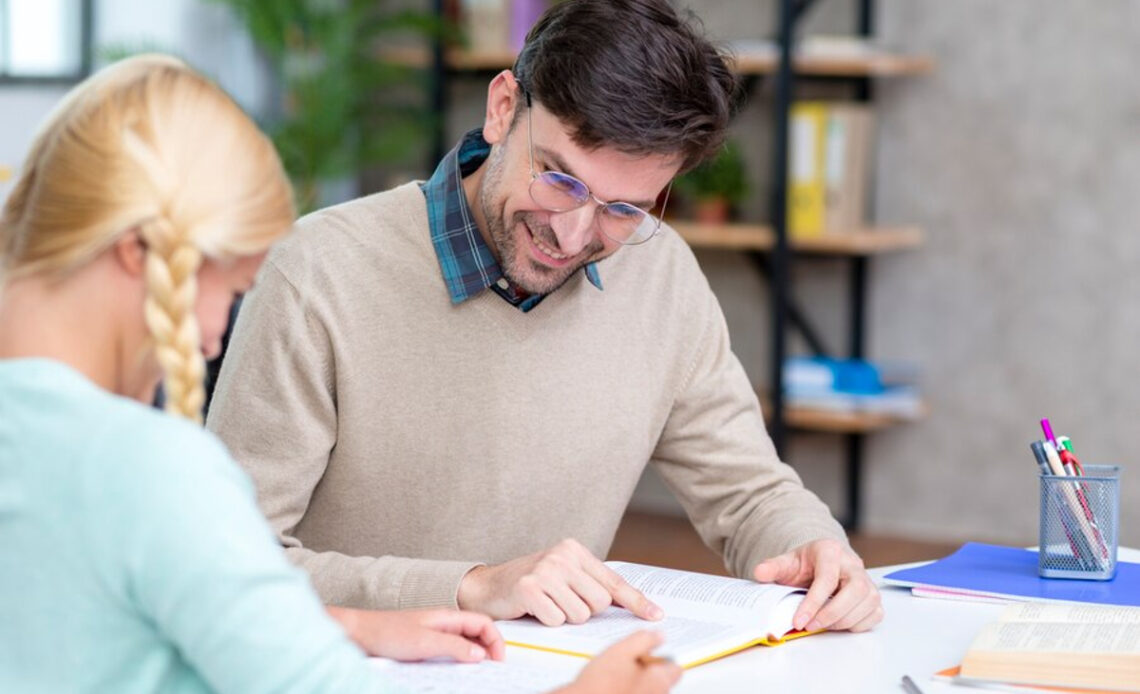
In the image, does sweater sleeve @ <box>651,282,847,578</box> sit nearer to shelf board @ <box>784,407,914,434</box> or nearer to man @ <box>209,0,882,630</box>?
man @ <box>209,0,882,630</box>

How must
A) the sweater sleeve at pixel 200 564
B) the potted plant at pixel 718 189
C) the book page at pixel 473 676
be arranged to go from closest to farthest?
the sweater sleeve at pixel 200 564, the book page at pixel 473 676, the potted plant at pixel 718 189

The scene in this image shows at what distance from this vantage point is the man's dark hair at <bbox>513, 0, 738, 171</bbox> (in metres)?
1.52

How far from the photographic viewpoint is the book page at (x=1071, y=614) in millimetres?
1363

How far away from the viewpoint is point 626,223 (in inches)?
63.7

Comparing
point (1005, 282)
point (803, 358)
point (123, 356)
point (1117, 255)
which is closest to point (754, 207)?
point (803, 358)

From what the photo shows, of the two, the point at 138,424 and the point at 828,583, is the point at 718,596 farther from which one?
the point at 138,424

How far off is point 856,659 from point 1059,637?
0.17 metres

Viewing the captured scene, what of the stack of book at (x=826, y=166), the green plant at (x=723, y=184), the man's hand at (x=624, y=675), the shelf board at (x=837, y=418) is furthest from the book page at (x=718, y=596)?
the green plant at (x=723, y=184)

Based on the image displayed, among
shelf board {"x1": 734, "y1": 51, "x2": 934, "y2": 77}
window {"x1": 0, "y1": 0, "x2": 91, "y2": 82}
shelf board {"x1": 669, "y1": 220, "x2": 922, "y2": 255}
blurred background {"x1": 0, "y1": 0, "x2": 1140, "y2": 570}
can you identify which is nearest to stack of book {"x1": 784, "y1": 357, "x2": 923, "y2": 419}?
blurred background {"x1": 0, "y1": 0, "x2": 1140, "y2": 570}

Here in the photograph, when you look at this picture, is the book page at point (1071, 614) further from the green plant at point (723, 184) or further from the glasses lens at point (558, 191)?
the green plant at point (723, 184)

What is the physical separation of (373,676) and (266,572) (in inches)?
4.2

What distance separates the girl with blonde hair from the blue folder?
2.06 ft

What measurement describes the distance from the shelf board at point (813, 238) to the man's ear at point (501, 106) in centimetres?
232

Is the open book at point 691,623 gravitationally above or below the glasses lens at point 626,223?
below
